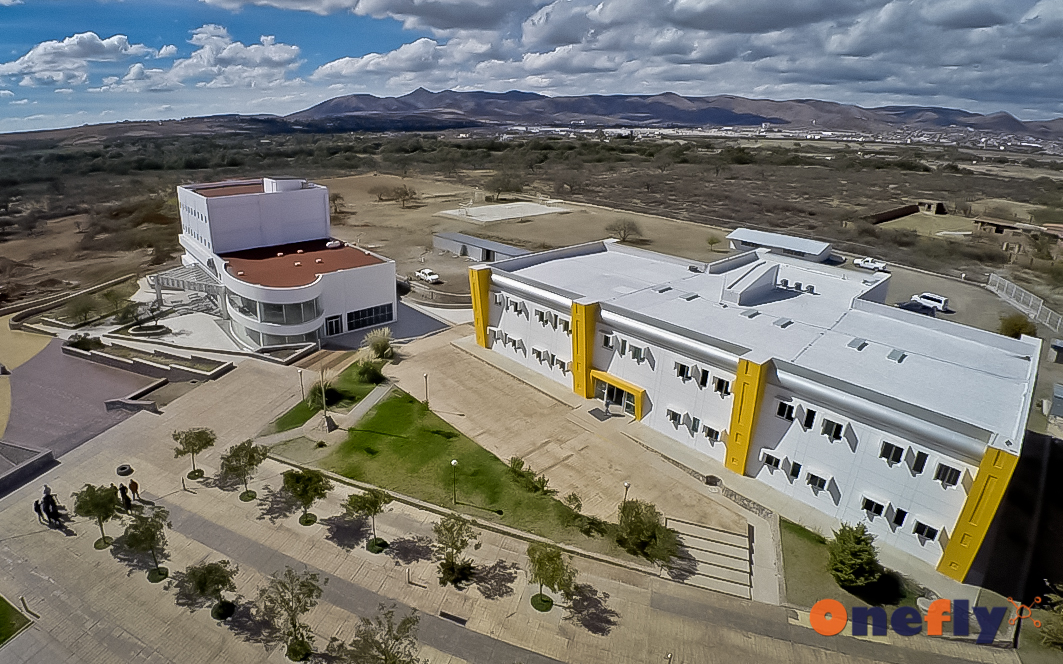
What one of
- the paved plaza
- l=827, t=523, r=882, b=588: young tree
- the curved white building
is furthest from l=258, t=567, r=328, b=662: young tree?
the curved white building

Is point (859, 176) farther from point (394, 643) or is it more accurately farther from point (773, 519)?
point (394, 643)

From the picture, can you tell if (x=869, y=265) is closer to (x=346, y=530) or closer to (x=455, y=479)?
(x=455, y=479)

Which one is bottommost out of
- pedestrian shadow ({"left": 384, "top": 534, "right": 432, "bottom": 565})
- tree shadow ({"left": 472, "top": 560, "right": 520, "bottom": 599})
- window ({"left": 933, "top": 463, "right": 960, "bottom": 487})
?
tree shadow ({"left": 472, "top": 560, "right": 520, "bottom": 599})

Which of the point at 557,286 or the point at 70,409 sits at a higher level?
the point at 557,286

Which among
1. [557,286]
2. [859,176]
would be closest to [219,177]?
[557,286]

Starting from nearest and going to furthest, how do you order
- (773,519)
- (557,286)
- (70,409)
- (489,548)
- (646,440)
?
(489,548)
(773,519)
(646,440)
(70,409)
(557,286)

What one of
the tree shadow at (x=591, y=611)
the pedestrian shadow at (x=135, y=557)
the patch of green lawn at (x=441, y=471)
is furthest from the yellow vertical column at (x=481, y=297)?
the pedestrian shadow at (x=135, y=557)

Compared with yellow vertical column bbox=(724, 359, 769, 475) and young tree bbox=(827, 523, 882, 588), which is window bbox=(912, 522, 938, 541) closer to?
young tree bbox=(827, 523, 882, 588)
